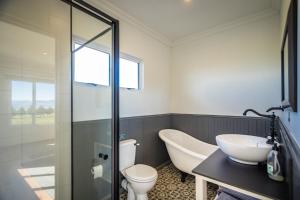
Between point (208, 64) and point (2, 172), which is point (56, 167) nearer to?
point (2, 172)

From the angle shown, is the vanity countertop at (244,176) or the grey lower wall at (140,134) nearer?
the vanity countertop at (244,176)

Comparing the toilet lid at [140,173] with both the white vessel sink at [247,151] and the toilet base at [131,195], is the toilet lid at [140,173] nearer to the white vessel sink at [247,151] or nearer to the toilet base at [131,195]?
the toilet base at [131,195]

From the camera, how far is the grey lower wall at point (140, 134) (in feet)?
5.98

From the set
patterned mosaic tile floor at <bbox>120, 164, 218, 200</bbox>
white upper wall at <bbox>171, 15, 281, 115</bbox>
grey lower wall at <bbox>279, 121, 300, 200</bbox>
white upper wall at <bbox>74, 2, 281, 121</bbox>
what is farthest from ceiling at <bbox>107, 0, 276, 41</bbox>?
patterned mosaic tile floor at <bbox>120, 164, 218, 200</bbox>

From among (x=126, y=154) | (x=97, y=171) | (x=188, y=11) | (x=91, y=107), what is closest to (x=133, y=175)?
(x=126, y=154)

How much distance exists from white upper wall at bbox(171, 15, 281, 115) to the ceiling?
27 centimetres

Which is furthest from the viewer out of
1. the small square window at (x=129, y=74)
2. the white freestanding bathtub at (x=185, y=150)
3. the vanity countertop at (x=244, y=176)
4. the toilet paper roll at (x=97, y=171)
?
the small square window at (x=129, y=74)

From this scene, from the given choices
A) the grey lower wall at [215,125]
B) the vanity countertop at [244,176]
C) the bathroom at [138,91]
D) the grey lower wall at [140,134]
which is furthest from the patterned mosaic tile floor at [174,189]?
the vanity countertop at [244,176]

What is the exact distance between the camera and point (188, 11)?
7.42ft

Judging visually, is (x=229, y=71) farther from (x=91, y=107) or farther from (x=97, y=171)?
(x=97, y=171)

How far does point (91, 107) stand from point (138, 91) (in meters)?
0.87

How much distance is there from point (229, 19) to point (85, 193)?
3243mm

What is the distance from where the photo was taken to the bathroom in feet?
4.39

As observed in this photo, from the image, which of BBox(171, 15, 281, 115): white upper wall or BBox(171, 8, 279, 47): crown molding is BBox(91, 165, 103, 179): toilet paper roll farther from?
BBox(171, 8, 279, 47): crown molding
